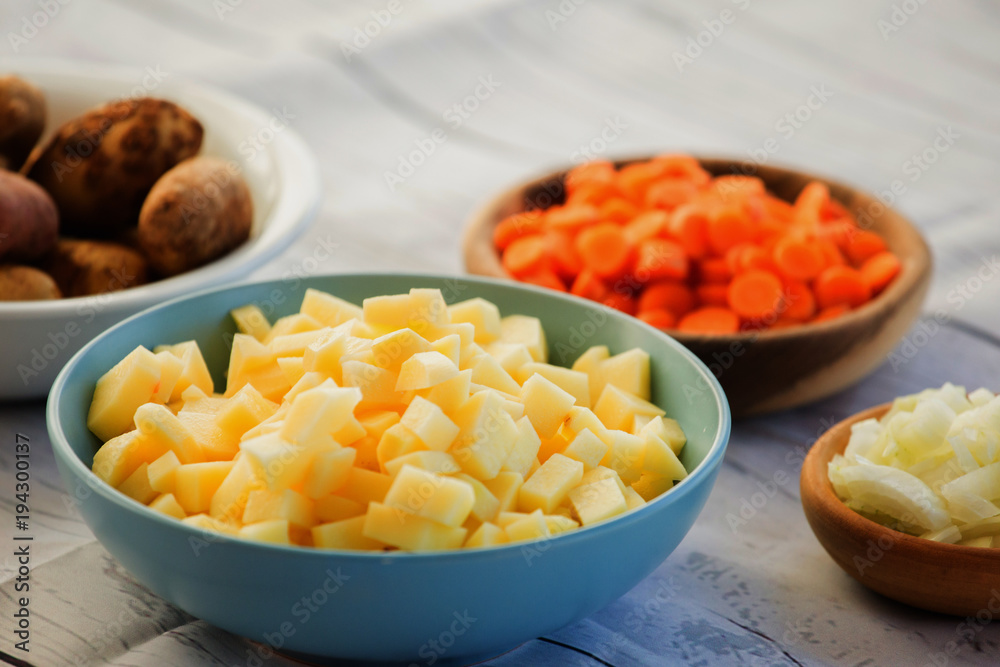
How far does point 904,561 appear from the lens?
1.09 metres

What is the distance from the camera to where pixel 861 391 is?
5.45ft

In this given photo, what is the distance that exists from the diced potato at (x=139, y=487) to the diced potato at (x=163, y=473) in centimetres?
1

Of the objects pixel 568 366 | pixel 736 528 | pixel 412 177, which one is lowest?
pixel 412 177

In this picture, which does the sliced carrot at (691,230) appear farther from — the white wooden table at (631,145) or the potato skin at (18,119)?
the potato skin at (18,119)

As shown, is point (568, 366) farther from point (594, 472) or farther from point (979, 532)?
point (979, 532)

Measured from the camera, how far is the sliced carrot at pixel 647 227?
171 centimetres

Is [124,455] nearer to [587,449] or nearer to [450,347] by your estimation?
[450,347]

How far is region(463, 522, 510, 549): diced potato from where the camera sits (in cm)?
89

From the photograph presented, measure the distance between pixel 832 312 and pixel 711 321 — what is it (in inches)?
7.7

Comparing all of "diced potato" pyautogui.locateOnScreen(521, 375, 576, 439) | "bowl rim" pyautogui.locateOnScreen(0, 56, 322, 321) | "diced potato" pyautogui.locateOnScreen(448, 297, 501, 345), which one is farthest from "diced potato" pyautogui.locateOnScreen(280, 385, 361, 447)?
"bowl rim" pyautogui.locateOnScreen(0, 56, 322, 321)

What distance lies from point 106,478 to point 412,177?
1675mm

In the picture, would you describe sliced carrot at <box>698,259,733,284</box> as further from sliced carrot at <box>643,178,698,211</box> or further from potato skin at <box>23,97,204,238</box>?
potato skin at <box>23,97,204,238</box>

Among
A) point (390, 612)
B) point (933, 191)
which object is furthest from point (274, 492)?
point (933, 191)

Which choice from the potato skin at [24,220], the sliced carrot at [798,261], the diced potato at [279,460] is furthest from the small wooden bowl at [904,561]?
the potato skin at [24,220]
